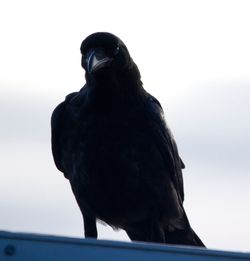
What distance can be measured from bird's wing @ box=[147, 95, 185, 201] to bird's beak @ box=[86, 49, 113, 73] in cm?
58

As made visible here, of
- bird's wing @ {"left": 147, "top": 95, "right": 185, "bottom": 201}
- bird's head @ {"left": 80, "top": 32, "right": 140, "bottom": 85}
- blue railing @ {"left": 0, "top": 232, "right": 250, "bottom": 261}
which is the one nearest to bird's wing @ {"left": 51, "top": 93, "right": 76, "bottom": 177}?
bird's head @ {"left": 80, "top": 32, "right": 140, "bottom": 85}

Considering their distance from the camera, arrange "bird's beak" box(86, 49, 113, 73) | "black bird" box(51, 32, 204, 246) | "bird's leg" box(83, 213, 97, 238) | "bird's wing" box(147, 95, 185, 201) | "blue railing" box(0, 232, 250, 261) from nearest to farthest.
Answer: "blue railing" box(0, 232, 250, 261), "bird's beak" box(86, 49, 113, 73), "black bird" box(51, 32, 204, 246), "bird's wing" box(147, 95, 185, 201), "bird's leg" box(83, 213, 97, 238)

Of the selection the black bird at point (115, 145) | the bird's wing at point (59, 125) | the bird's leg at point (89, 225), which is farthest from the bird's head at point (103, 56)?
the bird's leg at point (89, 225)

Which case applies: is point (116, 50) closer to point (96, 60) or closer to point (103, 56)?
point (103, 56)

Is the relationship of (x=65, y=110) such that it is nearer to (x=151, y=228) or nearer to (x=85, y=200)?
(x=85, y=200)

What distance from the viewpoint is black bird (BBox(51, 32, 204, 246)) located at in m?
6.94

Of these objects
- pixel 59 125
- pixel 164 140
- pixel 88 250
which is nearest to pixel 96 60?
pixel 59 125

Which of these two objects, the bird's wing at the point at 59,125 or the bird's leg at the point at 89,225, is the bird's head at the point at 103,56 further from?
the bird's leg at the point at 89,225

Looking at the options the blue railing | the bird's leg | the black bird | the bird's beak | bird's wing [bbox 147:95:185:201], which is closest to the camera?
the blue railing

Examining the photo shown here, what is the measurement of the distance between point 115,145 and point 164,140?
0.56 meters

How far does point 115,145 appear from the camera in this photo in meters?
6.93

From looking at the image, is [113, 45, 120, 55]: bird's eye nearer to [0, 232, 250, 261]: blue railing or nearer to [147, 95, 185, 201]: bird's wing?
[147, 95, 185, 201]: bird's wing

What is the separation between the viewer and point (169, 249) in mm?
3039

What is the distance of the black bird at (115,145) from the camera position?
6941mm
